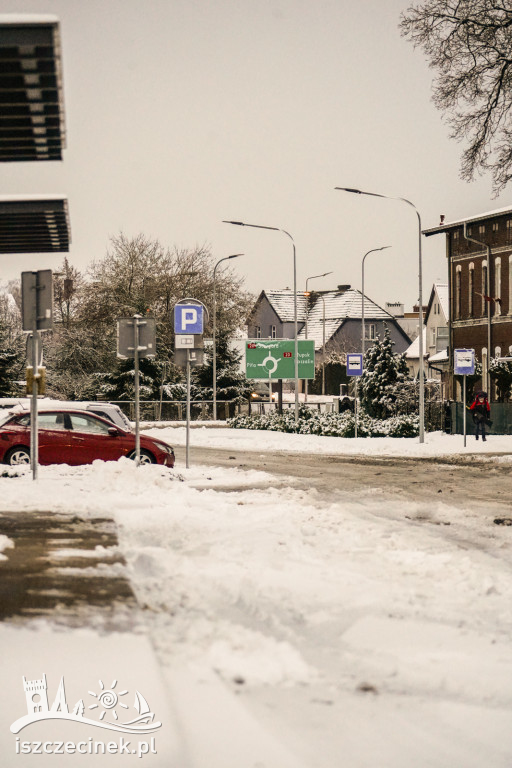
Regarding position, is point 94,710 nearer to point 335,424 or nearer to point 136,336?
point 136,336

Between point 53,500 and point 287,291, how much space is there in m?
103

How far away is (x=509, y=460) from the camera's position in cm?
2859

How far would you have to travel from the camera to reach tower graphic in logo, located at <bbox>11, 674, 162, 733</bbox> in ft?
17.2

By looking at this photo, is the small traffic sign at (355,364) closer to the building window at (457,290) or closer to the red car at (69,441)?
the red car at (69,441)

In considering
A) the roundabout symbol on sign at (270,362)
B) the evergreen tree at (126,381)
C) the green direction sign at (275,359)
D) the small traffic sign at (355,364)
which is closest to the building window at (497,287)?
the green direction sign at (275,359)

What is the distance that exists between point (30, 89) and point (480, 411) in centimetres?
2860

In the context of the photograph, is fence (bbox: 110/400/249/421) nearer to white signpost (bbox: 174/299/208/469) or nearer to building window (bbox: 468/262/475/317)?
building window (bbox: 468/262/475/317)

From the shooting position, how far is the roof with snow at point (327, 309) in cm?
10800

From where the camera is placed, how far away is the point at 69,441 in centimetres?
2253

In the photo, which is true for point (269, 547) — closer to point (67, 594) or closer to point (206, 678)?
point (67, 594)

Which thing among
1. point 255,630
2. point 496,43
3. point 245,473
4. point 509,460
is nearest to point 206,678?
point 255,630

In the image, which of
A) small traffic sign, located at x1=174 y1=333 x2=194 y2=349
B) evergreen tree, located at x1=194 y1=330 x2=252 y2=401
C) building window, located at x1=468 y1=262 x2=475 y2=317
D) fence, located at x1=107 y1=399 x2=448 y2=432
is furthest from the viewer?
evergreen tree, located at x1=194 y1=330 x2=252 y2=401

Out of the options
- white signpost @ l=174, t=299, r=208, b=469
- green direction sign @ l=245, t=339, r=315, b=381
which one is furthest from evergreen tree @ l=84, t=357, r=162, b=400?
white signpost @ l=174, t=299, r=208, b=469

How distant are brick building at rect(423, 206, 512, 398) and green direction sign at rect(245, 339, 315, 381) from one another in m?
8.63
